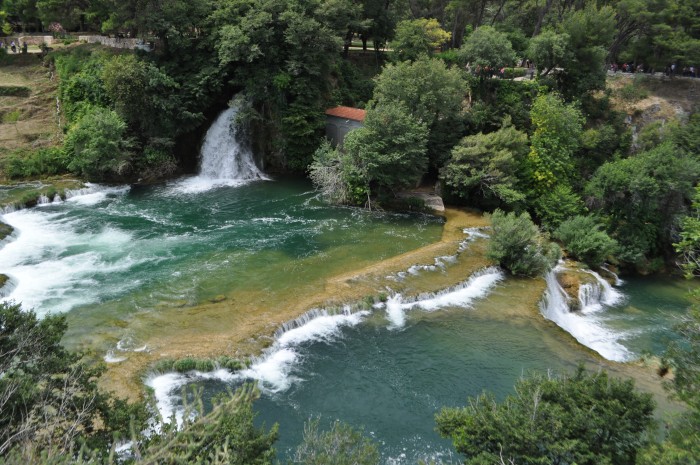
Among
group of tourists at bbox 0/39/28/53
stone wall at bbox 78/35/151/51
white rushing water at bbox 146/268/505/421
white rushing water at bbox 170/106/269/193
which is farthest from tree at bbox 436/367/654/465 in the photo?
group of tourists at bbox 0/39/28/53

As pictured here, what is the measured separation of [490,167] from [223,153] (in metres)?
20.1

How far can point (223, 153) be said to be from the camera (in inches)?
1499

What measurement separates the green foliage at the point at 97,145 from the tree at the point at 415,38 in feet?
76.6

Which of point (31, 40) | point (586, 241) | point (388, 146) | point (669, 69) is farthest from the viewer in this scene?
point (31, 40)

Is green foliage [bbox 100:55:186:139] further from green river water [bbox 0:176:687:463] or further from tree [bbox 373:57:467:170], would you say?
tree [bbox 373:57:467:170]

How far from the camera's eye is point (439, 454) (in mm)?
13906

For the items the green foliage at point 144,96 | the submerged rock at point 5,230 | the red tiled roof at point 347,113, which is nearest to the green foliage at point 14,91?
the green foliage at point 144,96

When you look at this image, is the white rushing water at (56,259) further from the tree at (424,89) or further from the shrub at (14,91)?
the tree at (424,89)

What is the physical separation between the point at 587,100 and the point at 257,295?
104ft

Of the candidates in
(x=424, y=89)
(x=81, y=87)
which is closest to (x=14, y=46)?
(x=81, y=87)

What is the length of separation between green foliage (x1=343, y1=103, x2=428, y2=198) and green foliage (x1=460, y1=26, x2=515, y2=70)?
10.1 meters

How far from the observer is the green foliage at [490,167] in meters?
30.6

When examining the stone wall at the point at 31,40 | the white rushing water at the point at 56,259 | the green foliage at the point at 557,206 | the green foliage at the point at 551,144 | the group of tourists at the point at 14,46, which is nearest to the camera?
the white rushing water at the point at 56,259

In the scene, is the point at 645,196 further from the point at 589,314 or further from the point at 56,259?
the point at 56,259
